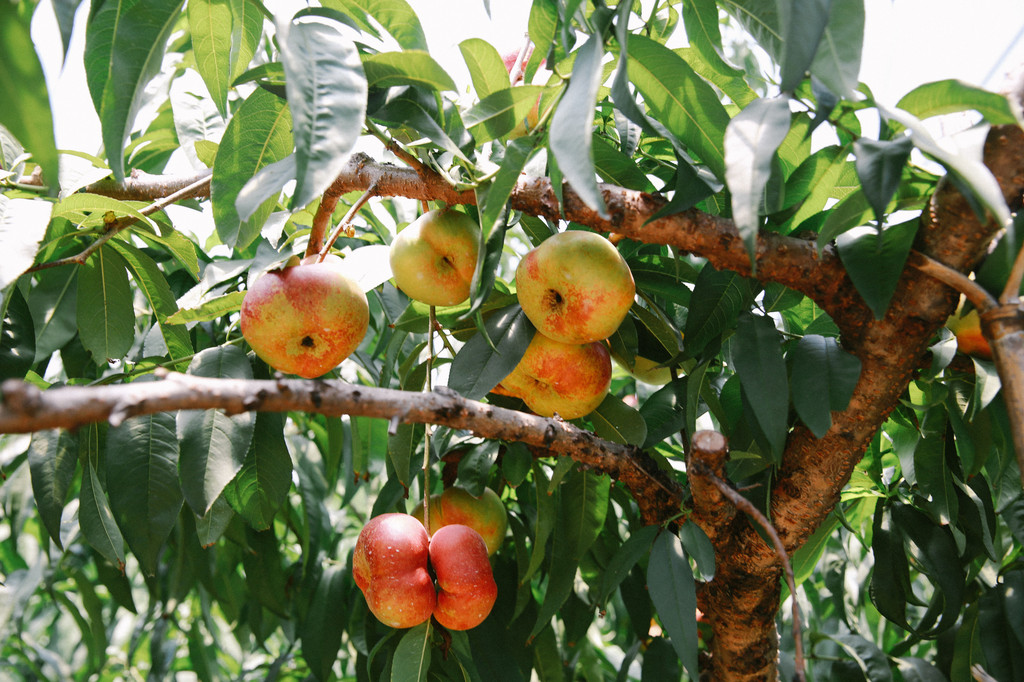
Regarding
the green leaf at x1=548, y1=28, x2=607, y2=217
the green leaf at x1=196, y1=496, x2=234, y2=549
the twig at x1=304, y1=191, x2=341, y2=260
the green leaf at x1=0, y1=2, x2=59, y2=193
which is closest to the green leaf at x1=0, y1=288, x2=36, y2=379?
the green leaf at x1=196, y1=496, x2=234, y2=549

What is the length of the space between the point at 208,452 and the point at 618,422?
1.52 ft

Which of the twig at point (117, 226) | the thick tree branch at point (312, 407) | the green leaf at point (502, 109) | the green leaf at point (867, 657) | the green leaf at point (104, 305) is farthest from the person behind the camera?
the green leaf at point (867, 657)

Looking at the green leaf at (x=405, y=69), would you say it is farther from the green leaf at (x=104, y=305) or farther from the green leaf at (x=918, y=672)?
the green leaf at (x=918, y=672)

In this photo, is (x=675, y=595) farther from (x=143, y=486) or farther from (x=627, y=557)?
(x=143, y=486)

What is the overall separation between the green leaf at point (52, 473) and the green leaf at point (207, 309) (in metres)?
0.18

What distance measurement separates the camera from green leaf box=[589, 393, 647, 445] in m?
0.82

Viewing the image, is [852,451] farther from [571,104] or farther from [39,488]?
[39,488]

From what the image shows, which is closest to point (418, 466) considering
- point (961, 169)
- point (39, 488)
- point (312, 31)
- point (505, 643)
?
point (505, 643)

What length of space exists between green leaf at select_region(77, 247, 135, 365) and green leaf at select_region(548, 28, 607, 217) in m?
0.67

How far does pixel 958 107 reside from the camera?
22.0 inches

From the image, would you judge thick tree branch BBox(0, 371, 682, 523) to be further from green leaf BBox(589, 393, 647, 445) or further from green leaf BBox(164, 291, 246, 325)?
green leaf BBox(164, 291, 246, 325)

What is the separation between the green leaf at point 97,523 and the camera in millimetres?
788

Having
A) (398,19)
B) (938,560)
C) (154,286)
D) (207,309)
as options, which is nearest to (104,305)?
(154,286)

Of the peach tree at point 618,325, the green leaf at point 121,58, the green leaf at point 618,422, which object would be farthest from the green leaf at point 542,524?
the green leaf at point 121,58
